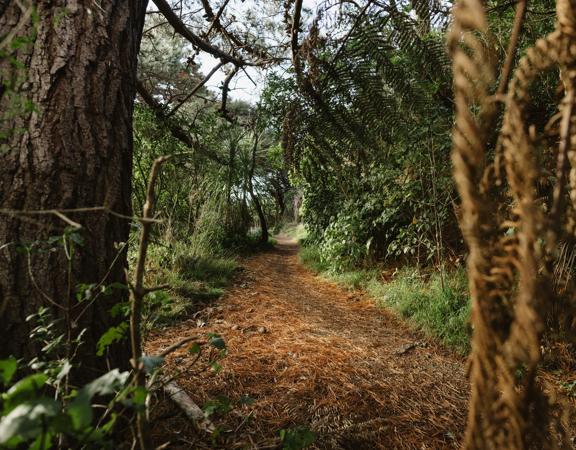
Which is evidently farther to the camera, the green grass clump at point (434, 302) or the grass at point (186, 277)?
the grass at point (186, 277)

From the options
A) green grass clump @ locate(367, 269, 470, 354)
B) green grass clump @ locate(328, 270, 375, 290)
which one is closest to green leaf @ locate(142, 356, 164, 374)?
green grass clump @ locate(367, 269, 470, 354)

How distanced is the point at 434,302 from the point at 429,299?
11 centimetres

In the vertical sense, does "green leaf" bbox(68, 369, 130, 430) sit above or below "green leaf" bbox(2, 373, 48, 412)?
above

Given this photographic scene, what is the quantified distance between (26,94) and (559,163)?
4.45ft

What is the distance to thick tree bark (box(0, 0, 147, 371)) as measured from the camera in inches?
40.5

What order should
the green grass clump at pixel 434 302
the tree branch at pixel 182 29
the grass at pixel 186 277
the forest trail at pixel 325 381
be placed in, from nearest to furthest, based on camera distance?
the forest trail at pixel 325 381 → the tree branch at pixel 182 29 → the green grass clump at pixel 434 302 → the grass at pixel 186 277

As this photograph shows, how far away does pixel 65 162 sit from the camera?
1088mm

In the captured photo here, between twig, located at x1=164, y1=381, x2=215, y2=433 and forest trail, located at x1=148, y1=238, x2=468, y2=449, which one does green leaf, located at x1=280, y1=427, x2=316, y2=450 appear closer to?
forest trail, located at x1=148, y1=238, x2=468, y2=449

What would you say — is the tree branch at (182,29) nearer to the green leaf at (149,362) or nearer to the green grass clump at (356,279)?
the green leaf at (149,362)

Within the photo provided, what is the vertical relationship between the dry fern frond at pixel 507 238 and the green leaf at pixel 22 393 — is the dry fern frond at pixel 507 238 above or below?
above

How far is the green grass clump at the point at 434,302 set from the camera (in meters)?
2.62

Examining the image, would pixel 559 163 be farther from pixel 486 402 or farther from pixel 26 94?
pixel 26 94

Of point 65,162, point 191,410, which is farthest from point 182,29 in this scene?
point 191,410

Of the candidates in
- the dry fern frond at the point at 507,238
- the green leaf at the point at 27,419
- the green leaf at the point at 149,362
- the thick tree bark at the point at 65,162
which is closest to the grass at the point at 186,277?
the thick tree bark at the point at 65,162
